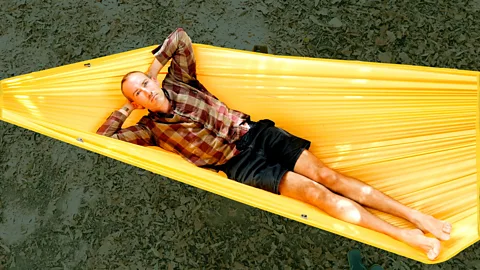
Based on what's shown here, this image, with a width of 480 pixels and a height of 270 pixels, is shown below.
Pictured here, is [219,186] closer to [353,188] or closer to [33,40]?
[353,188]

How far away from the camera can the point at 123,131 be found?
1.50 m

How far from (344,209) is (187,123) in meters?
0.57

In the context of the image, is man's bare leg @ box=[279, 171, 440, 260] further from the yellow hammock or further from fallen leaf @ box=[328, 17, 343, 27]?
fallen leaf @ box=[328, 17, 343, 27]

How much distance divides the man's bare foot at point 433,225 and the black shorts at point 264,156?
15.4 inches

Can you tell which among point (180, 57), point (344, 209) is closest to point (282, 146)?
point (344, 209)

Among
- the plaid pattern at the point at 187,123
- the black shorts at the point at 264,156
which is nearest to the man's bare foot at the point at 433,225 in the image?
the black shorts at the point at 264,156

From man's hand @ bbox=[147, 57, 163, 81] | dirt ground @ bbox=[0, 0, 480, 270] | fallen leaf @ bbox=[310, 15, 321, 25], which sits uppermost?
fallen leaf @ bbox=[310, 15, 321, 25]

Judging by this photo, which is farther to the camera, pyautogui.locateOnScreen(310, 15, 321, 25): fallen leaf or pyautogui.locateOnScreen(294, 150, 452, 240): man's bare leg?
pyautogui.locateOnScreen(310, 15, 321, 25): fallen leaf

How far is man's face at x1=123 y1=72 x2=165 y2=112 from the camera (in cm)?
149

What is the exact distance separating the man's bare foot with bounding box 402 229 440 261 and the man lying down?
0.47ft

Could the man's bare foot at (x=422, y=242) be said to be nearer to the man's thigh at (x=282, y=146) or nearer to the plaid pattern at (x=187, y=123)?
the man's thigh at (x=282, y=146)

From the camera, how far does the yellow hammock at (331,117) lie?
52.1 inches

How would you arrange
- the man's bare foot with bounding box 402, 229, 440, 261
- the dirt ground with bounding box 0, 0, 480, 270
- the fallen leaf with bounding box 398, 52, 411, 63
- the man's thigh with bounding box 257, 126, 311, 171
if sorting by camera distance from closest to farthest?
the man's bare foot with bounding box 402, 229, 440, 261 < the man's thigh with bounding box 257, 126, 311, 171 < the dirt ground with bounding box 0, 0, 480, 270 < the fallen leaf with bounding box 398, 52, 411, 63

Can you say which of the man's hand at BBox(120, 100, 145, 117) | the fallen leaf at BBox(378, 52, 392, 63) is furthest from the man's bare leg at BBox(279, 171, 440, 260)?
the fallen leaf at BBox(378, 52, 392, 63)
